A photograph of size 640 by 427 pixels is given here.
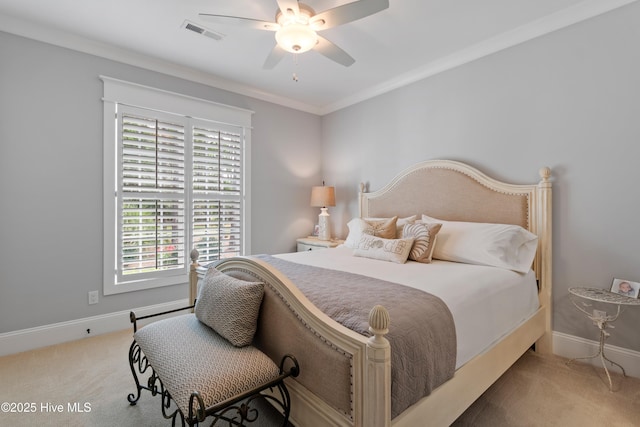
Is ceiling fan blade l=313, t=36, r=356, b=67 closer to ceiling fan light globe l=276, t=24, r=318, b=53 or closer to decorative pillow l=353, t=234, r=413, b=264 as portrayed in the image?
ceiling fan light globe l=276, t=24, r=318, b=53

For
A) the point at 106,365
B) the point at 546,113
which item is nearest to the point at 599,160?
the point at 546,113

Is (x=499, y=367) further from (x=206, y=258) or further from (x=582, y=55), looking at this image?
(x=206, y=258)

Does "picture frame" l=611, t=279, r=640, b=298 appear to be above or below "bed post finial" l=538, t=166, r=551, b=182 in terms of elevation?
below

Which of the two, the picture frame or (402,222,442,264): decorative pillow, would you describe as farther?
(402,222,442,264): decorative pillow

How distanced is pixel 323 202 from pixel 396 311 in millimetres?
2768

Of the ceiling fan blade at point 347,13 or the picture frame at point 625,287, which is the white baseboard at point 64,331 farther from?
the picture frame at point 625,287

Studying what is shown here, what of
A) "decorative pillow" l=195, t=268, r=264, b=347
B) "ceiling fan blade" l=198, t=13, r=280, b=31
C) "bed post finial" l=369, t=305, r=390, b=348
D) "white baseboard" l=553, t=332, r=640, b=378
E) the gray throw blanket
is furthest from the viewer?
"white baseboard" l=553, t=332, r=640, b=378

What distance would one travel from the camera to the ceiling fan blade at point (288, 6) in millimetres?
1779

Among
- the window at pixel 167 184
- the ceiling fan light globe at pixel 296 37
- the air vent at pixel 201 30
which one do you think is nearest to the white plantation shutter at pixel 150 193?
the window at pixel 167 184

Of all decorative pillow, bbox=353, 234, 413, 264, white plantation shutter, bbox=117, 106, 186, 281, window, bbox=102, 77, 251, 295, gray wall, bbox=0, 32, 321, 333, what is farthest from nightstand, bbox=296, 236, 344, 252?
gray wall, bbox=0, 32, 321, 333

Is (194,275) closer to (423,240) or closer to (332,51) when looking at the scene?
(423,240)

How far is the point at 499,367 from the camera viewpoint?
1793 millimetres

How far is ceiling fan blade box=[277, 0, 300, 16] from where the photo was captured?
178 cm

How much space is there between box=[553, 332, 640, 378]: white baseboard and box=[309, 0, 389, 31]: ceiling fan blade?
271 cm
